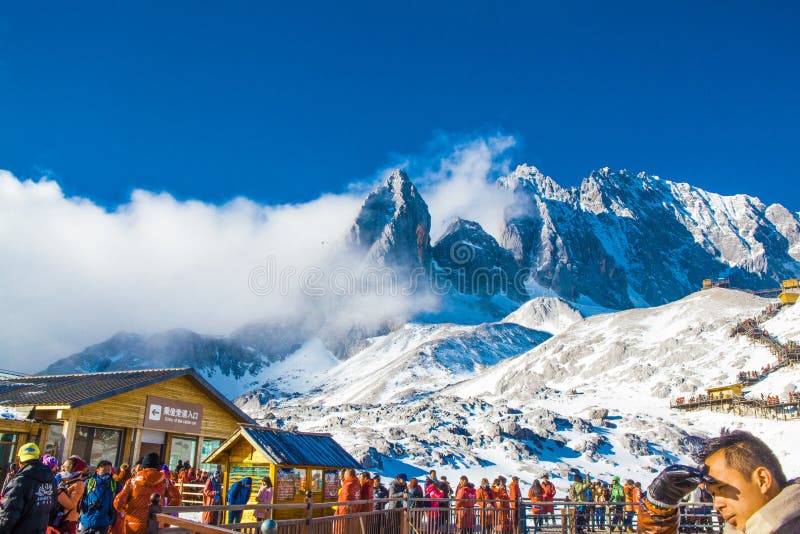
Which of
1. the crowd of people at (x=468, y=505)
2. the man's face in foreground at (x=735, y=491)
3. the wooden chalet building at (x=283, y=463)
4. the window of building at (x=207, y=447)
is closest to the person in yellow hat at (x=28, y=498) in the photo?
the crowd of people at (x=468, y=505)

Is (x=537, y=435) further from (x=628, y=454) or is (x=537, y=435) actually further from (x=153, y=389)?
(x=153, y=389)

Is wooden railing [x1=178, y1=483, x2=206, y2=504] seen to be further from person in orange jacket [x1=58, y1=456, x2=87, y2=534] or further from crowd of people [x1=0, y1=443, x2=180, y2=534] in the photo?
person in orange jacket [x1=58, y1=456, x2=87, y2=534]

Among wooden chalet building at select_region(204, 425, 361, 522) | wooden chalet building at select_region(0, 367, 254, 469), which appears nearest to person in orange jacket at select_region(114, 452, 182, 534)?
wooden chalet building at select_region(204, 425, 361, 522)

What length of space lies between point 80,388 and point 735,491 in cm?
2296

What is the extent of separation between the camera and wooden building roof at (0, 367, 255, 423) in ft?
62.2

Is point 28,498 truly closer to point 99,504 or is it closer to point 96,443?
point 99,504

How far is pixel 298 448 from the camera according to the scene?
52.9ft

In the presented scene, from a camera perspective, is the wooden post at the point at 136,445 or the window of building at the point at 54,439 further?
the wooden post at the point at 136,445

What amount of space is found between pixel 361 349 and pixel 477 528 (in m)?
156

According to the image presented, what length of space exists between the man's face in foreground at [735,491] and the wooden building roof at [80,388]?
19919mm

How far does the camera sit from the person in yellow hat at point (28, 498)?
626cm

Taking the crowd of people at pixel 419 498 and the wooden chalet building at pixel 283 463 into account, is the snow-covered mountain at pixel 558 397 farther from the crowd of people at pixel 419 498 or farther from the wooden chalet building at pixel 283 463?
the wooden chalet building at pixel 283 463

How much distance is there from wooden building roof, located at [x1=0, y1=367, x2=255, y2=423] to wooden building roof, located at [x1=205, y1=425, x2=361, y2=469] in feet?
18.2

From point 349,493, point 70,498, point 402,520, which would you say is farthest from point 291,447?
point 70,498
